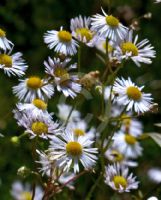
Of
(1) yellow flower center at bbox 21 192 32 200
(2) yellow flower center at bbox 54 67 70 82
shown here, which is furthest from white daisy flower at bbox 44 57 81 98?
(1) yellow flower center at bbox 21 192 32 200

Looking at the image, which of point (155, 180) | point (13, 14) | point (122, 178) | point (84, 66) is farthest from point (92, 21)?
point (13, 14)

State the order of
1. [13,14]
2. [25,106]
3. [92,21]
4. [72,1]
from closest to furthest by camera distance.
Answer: [25,106] < [92,21] < [13,14] < [72,1]

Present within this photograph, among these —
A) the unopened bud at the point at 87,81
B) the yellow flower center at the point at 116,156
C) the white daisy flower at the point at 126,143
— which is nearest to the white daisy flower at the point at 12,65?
the unopened bud at the point at 87,81

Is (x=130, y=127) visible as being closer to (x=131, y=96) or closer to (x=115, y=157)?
(x=115, y=157)

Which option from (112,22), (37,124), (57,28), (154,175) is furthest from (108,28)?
(57,28)

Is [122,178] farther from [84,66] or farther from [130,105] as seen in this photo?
[84,66]

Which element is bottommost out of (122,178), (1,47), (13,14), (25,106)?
(122,178)

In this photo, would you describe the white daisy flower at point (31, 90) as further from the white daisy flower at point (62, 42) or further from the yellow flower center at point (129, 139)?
the yellow flower center at point (129, 139)

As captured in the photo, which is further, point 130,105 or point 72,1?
point 72,1
